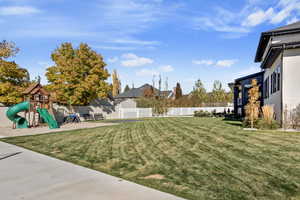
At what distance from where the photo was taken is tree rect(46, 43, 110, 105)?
64.7ft

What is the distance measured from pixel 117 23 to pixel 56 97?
9491 millimetres

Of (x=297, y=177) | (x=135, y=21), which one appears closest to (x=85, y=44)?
(x=135, y=21)

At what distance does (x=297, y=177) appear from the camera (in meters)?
4.05

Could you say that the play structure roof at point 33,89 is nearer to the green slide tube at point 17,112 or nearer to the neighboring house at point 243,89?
the green slide tube at point 17,112

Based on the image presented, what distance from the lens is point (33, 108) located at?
15945 mm

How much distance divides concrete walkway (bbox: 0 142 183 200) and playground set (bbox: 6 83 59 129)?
10.8 m

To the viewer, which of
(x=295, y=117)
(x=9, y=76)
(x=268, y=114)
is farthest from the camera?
(x=9, y=76)

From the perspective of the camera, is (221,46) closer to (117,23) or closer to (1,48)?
(117,23)

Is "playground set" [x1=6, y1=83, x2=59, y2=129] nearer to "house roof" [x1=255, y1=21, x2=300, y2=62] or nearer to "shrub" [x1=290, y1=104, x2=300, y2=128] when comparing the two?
"shrub" [x1=290, y1=104, x2=300, y2=128]

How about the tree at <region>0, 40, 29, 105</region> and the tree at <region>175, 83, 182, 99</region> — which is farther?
the tree at <region>175, 83, 182, 99</region>

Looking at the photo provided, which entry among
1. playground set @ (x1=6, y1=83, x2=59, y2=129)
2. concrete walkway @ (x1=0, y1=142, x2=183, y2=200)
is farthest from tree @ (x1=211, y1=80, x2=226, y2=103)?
concrete walkway @ (x1=0, y1=142, x2=183, y2=200)

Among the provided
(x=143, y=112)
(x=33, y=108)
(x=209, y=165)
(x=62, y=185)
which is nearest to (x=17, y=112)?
(x=33, y=108)

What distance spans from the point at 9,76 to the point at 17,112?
4.69 metres

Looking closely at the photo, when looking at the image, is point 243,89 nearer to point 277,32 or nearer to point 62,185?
point 277,32
